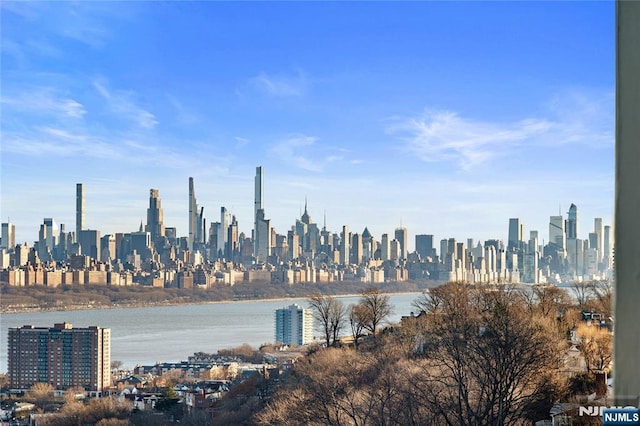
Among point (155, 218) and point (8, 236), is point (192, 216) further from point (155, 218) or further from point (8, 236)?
point (8, 236)

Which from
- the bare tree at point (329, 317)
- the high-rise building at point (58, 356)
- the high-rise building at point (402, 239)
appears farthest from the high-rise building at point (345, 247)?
the bare tree at point (329, 317)

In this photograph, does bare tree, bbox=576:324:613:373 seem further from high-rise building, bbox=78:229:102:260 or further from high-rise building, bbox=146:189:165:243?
high-rise building, bbox=146:189:165:243

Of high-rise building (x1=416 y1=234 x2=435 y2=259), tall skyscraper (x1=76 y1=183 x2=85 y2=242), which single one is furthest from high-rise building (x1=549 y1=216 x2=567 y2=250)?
tall skyscraper (x1=76 y1=183 x2=85 y2=242)

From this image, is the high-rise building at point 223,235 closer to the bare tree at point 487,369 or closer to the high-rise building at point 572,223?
the high-rise building at point 572,223

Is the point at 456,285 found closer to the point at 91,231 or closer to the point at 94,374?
the point at 94,374

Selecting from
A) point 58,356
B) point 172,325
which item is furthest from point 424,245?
point 58,356

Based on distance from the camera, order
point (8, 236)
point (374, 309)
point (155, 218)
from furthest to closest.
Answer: point (155, 218)
point (8, 236)
point (374, 309)
